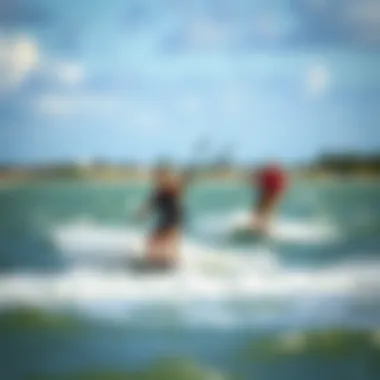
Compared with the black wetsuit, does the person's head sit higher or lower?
higher

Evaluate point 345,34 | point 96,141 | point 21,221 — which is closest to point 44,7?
point 96,141

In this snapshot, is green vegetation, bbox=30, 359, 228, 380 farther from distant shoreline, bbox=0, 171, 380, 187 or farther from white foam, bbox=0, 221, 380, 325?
distant shoreline, bbox=0, 171, 380, 187

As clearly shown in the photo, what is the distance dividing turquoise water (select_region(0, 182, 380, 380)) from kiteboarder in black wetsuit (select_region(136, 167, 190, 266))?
0.06 feet

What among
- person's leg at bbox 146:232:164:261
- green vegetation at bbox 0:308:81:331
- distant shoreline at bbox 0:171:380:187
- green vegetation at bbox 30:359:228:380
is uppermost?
distant shoreline at bbox 0:171:380:187

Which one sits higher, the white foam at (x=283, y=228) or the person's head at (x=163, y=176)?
the person's head at (x=163, y=176)

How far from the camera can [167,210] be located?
1291 millimetres

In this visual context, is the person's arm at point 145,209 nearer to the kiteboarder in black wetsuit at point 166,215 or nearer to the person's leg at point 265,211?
the kiteboarder in black wetsuit at point 166,215

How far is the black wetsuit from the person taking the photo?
1287 mm

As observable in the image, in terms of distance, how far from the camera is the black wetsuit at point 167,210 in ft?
4.22

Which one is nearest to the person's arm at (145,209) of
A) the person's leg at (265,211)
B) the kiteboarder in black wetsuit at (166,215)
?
the kiteboarder in black wetsuit at (166,215)

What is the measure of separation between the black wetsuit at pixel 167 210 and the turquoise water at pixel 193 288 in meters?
0.02

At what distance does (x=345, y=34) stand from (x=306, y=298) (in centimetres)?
41

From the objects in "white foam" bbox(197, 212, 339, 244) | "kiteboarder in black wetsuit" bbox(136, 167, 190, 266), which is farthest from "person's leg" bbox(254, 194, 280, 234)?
"kiteboarder in black wetsuit" bbox(136, 167, 190, 266)

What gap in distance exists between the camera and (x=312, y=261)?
1.29m
